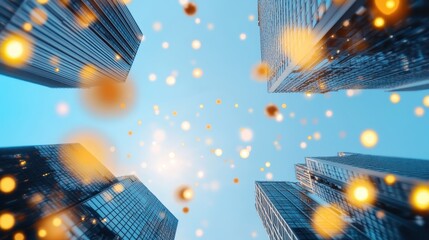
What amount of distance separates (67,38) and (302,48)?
123 feet

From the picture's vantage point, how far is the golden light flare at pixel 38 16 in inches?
968

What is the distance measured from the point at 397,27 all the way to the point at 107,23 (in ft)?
164

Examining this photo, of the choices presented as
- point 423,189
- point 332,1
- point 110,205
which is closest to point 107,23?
point 110,205

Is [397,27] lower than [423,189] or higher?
higher

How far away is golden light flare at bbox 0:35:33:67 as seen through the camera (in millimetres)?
25553

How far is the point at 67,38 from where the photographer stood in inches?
1475

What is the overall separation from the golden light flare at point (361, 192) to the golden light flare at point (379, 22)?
2861 centimetres

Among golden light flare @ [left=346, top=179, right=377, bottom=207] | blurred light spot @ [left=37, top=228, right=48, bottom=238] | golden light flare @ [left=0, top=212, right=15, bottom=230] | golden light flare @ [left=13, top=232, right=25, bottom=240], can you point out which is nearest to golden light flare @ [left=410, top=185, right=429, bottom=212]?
golden light flare @ [left=346, top=179, right=377, bottom=207]

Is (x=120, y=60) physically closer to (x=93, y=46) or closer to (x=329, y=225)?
(x=93, y=46)

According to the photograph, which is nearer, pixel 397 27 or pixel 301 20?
pixel 397 27

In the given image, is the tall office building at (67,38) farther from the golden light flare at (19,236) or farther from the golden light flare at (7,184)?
the golden light flare at (19,236)

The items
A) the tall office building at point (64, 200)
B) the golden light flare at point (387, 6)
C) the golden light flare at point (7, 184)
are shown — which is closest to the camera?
the golden light flare at point (387, 6)

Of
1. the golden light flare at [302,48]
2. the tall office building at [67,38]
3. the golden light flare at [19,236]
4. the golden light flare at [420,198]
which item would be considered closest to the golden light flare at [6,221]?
the golden light flare at [19,236]

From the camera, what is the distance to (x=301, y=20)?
33.2m
